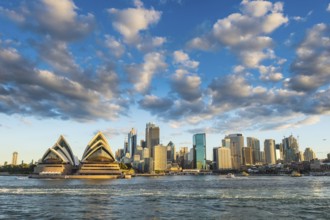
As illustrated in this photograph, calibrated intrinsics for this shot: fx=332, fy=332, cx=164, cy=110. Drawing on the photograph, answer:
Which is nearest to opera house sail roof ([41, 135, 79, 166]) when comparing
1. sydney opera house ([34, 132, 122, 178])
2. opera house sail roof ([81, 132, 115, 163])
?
sydney opera house ([34, 132, 122, 178])

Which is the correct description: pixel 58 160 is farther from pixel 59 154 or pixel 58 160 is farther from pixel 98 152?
pixel 98 152

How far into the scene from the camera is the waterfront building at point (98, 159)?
569ft

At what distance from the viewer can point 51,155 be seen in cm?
18662

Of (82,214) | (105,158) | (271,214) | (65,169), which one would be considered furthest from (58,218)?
(65,169)

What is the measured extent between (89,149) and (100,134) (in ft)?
34.7

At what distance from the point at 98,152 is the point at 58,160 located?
25.7 meters

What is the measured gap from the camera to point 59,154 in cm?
18962

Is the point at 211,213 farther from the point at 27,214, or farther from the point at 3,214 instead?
the point at 3,214

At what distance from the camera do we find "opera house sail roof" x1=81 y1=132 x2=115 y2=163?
575 ft

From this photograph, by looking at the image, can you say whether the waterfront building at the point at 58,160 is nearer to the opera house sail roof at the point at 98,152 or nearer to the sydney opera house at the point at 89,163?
the sydney opera house at the point at 89,163

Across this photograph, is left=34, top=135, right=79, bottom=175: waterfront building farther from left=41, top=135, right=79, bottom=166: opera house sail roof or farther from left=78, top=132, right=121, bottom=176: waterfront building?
left=78, top=132, right=121, bottom=176: waterfront building

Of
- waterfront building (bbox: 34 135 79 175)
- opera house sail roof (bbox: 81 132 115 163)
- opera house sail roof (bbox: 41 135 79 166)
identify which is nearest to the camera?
opera house sail roof (bbox: 81 132 115 163)

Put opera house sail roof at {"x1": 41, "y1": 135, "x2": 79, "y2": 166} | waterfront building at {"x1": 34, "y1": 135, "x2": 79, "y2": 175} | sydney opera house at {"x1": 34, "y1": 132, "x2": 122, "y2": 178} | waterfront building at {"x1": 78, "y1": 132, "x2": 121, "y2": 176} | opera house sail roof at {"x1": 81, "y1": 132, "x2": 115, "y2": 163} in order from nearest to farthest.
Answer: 1. waterfront building at {"x1": 78, "y1": 132, "x2": 121, "y2": 176}
2. sydney opera house at {"x1": 34, "y1": 132, "x2": 122, "y2": 178}
3. opera house sail roof at {"x1": 81, "y1": 132, "x2": 115, "y2": 163}
4. waterfront building at {"x1": 34, "y1": 135, "x2": 79, "y2": 175}
5. opera house sail roof at {"x1": 41, "y1": 135, "x2": 79, "y2": 166}

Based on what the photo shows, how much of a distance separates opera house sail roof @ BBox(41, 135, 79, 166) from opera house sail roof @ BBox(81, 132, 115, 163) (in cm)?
1811
